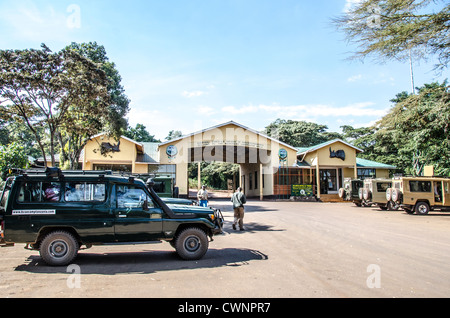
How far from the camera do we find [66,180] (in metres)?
7.07

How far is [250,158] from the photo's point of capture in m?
35.4

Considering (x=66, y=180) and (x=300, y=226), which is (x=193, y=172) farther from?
(x=66, y=180)

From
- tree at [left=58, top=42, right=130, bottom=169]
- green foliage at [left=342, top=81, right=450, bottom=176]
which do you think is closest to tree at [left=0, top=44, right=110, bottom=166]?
tree at [left=58, top=42, right=130, bottom=169]

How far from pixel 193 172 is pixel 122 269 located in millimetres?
52893

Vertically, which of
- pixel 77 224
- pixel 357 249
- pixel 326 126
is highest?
pixel 326 126

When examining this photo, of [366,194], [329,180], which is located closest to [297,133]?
[329,180]

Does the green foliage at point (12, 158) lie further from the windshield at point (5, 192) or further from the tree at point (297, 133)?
the tree at point (297, 133)

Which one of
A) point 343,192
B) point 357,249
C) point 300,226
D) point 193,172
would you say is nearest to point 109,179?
point 357,249

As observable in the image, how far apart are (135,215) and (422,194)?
58.7ft

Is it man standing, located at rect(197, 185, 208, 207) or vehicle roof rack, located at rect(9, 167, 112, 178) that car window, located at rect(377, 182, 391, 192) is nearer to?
man standing, located at rect(197, 185, 208, 207)

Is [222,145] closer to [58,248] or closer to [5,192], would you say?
[5,192]

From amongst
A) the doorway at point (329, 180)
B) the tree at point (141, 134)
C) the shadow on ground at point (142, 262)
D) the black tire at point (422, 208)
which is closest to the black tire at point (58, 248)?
the shadow on ground at point (142, 262)

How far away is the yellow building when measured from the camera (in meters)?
28.2
